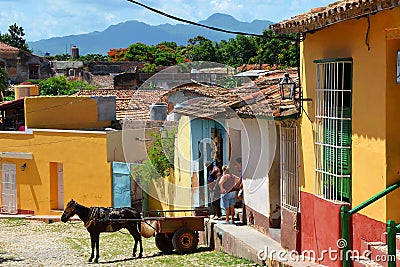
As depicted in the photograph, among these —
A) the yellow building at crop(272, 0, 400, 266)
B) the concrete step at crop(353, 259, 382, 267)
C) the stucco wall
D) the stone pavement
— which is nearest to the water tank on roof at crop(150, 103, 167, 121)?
the stone pavement

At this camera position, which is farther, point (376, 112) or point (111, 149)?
point (111, 149)

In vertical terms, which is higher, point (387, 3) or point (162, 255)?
point (387, 3)

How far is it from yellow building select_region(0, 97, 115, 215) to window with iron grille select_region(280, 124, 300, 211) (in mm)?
10531

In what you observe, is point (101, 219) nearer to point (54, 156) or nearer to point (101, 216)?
point (101, 216)

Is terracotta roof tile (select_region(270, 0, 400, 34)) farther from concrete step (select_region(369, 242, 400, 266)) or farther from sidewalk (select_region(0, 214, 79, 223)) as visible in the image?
sidewalk (select_region(0, 214, 79, 223))

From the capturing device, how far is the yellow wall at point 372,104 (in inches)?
357

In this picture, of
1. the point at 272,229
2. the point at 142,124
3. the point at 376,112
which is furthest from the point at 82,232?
the point at 376,112

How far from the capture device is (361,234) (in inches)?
386

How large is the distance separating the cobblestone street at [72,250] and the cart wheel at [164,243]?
7.0 inches

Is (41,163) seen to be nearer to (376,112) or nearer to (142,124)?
(142,124)

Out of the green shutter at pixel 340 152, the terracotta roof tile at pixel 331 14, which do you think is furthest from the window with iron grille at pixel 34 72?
the green shutter at pixel 340 152

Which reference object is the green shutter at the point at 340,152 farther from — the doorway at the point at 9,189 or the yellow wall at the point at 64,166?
the doorway at the point at 9,189

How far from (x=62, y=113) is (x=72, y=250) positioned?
10153 mm

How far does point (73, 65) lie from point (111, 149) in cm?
3778
